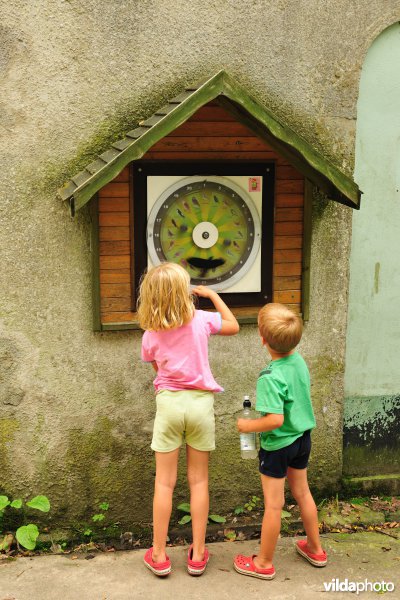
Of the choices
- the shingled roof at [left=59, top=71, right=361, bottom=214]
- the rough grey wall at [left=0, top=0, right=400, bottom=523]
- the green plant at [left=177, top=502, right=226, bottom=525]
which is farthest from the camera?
the green plant at [left=177, top=502, right=226, bottom=525]

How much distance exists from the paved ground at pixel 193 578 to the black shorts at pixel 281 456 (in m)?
0.68

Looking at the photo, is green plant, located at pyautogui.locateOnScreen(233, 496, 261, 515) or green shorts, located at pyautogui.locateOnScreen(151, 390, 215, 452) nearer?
green shorts, located at pyautogui.locateOnScreen(151, 390, 215, 452)

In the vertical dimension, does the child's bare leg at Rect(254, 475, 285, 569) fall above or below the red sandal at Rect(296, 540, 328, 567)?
above

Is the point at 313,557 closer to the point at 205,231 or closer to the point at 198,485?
the point at 198,485

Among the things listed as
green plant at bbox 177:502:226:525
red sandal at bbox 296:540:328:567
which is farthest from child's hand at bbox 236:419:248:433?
green plant at bbox 177:502:226:525

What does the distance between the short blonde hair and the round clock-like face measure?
0.77 m

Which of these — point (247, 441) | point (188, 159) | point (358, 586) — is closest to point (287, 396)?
point (247, 441)

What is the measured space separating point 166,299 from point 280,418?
33.7 inches

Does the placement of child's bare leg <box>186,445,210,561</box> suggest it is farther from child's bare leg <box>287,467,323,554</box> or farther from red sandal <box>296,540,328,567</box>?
red sandal <box>296,540,328,567</box>

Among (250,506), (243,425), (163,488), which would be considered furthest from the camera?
(250,506)

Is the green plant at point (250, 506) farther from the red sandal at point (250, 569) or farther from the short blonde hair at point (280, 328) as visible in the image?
the short blonde hair at point (280, 328)

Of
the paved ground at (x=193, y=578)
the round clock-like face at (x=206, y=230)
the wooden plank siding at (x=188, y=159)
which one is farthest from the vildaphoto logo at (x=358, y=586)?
the round clock-like face at (x=206, y=230)

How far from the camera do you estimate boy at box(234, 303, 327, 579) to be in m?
3.57

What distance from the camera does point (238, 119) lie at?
403 centimetres
